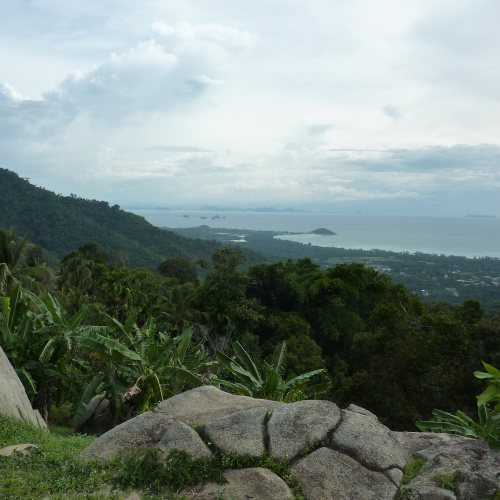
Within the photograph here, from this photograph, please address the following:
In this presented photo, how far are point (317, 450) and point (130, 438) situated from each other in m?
2.80

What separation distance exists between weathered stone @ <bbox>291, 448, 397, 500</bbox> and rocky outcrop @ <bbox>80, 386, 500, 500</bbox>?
0.01 meters

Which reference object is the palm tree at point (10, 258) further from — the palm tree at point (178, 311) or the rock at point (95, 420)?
the rock at point (95, 420)

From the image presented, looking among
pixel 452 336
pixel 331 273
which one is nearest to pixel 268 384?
pixel 452 336

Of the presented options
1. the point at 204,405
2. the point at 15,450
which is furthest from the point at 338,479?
the point at 15,450

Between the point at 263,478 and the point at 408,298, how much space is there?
16787 millimetres

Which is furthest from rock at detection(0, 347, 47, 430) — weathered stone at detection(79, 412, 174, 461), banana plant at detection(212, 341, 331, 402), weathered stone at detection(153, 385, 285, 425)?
banana plant at detection(212, 341, 331, 402)

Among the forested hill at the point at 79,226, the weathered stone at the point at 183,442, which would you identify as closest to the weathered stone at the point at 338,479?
the weathered stone at the point at 183,442

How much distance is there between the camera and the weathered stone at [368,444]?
18.7 ft

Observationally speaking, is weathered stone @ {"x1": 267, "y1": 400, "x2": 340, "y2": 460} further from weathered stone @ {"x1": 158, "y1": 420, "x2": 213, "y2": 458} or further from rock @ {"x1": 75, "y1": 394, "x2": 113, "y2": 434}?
rock @ {"x1": 75, "y1": 394, "x2": 113, "y2": 434}

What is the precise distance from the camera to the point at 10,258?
24062 millimetres

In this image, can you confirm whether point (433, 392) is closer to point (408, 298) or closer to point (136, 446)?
point (408, 298)

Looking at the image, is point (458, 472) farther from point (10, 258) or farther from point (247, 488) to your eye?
point (10, 258)

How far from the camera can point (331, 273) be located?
3528 centimetres

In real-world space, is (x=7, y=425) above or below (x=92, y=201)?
below
